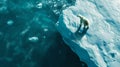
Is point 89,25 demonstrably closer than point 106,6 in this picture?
Yes

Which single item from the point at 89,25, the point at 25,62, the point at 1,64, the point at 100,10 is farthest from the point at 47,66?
the point at 100,10

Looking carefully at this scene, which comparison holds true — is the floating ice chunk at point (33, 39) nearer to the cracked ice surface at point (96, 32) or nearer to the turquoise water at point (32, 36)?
the turquoise water at point (32, 36)

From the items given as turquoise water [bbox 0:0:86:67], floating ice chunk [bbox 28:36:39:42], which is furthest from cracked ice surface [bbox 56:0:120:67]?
floating ice chunk [bbox 28:36:39:42]

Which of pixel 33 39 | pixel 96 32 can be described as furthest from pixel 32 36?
pixel 96 32

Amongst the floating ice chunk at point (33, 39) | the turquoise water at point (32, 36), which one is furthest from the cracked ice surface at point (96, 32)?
the floating ice chunk at point (33, 39)

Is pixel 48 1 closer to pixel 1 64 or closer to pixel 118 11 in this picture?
pixel 118 11

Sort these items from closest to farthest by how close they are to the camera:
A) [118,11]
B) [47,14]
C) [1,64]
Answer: [1,64] → [118,11] → [47,14]

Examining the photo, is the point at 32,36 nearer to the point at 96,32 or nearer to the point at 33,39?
the point at 33,39
